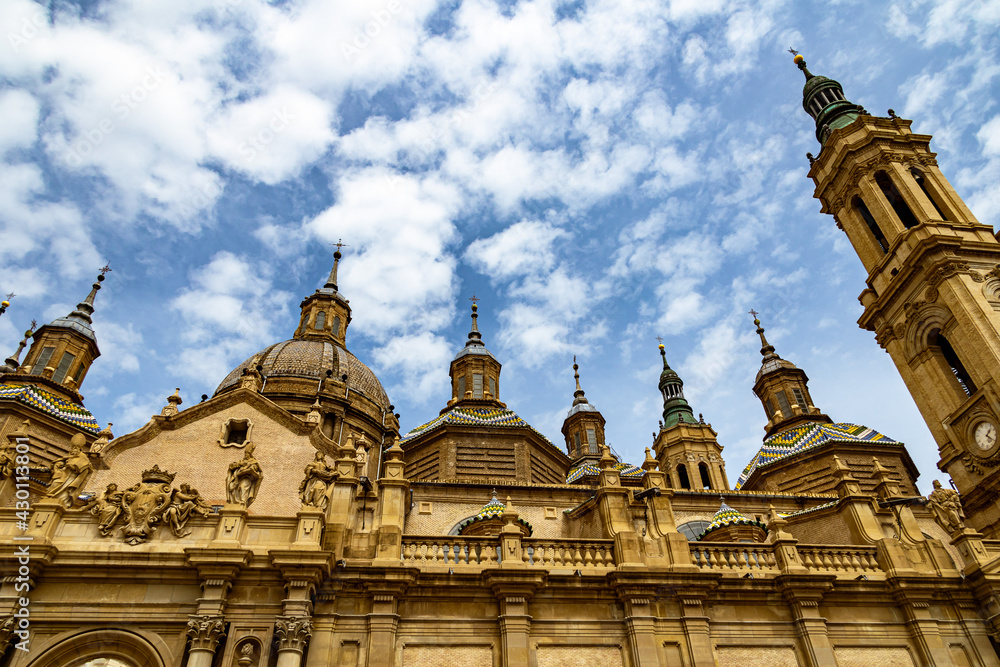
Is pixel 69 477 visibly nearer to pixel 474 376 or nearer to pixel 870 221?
pixel 474 376

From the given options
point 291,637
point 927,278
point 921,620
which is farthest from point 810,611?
point 927,278

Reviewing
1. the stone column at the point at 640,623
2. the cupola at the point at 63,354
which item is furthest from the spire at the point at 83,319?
the stone column at the point at 640,623

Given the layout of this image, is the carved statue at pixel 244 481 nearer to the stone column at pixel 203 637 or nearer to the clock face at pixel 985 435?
the stone column at pixel 203 637

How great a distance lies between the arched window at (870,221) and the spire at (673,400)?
50.5 feet

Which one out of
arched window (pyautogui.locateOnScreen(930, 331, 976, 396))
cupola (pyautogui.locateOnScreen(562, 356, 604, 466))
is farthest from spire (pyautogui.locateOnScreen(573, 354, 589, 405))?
arched window (pyautogui.locateOnScreen(930, 331, 976, 396))

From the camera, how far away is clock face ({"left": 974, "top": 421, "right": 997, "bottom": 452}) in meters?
24.0

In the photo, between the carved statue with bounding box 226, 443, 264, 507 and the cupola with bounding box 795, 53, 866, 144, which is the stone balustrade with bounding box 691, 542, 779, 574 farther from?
the cupola with bounding box 795, 53, 866, 144

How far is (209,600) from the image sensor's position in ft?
44.7

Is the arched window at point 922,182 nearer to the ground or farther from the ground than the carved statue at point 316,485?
farther from the ground

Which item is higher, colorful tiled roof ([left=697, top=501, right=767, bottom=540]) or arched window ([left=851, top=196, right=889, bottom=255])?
arched window ([left=851, top=196, right=889, bottom=255])

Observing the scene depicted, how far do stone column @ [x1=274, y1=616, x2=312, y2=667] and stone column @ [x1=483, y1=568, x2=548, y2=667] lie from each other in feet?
13.2

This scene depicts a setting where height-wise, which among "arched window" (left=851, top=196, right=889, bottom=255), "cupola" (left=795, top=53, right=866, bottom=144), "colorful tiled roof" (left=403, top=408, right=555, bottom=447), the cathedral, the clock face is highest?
"cupola" (left=795, top=53, right=866, bottom=144)

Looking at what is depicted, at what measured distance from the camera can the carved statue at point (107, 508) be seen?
14.7 meters

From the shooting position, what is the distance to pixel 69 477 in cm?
1560
